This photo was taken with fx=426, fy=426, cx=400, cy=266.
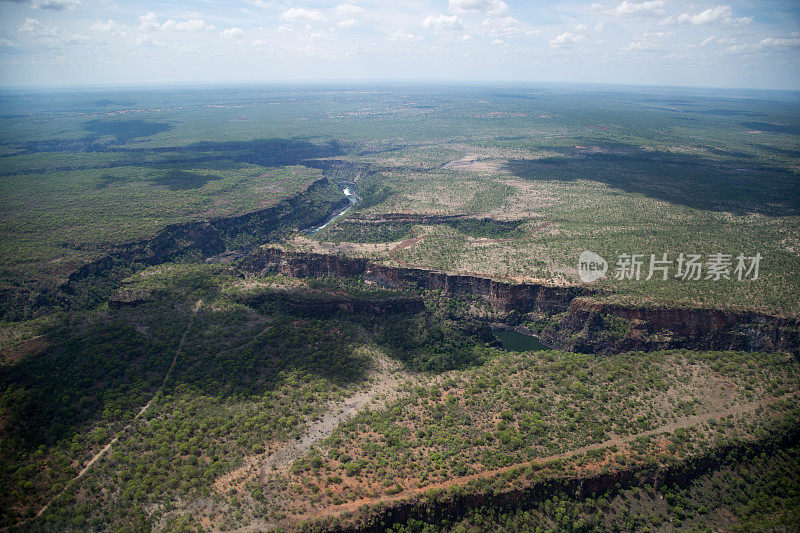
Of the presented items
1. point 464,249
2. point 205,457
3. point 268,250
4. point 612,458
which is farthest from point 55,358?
point 464,249

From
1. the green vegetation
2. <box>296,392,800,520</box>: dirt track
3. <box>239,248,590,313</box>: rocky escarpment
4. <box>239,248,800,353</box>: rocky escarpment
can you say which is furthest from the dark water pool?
<box>296,392,800,520</box>: dirt track

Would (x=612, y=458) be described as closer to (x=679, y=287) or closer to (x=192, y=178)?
(x=679, y=287)

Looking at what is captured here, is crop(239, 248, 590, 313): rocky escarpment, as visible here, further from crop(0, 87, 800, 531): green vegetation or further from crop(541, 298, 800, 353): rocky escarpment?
crop(541, 298, 800, 353): rocky escarpment

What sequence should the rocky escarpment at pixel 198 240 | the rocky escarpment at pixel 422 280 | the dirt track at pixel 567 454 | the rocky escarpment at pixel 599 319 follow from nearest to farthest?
the dirt track at pixel 567 454 → the rocky escarpment at pixel 599 319 → the rocky escarpment at pixel 422 280 → the rocky escarpment at pixel 198 240

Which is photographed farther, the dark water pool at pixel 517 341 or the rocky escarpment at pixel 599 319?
the dark water pool at pixel 517 341

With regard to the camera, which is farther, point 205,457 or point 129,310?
point 129,310

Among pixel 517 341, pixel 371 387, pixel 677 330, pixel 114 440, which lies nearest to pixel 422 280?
pixel 517 341

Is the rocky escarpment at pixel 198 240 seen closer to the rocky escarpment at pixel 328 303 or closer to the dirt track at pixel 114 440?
the dirt track at pixel 114 440

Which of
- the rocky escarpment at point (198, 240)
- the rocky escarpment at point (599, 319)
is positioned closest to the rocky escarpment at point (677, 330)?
the rocky escarpment at point (599, 319)
